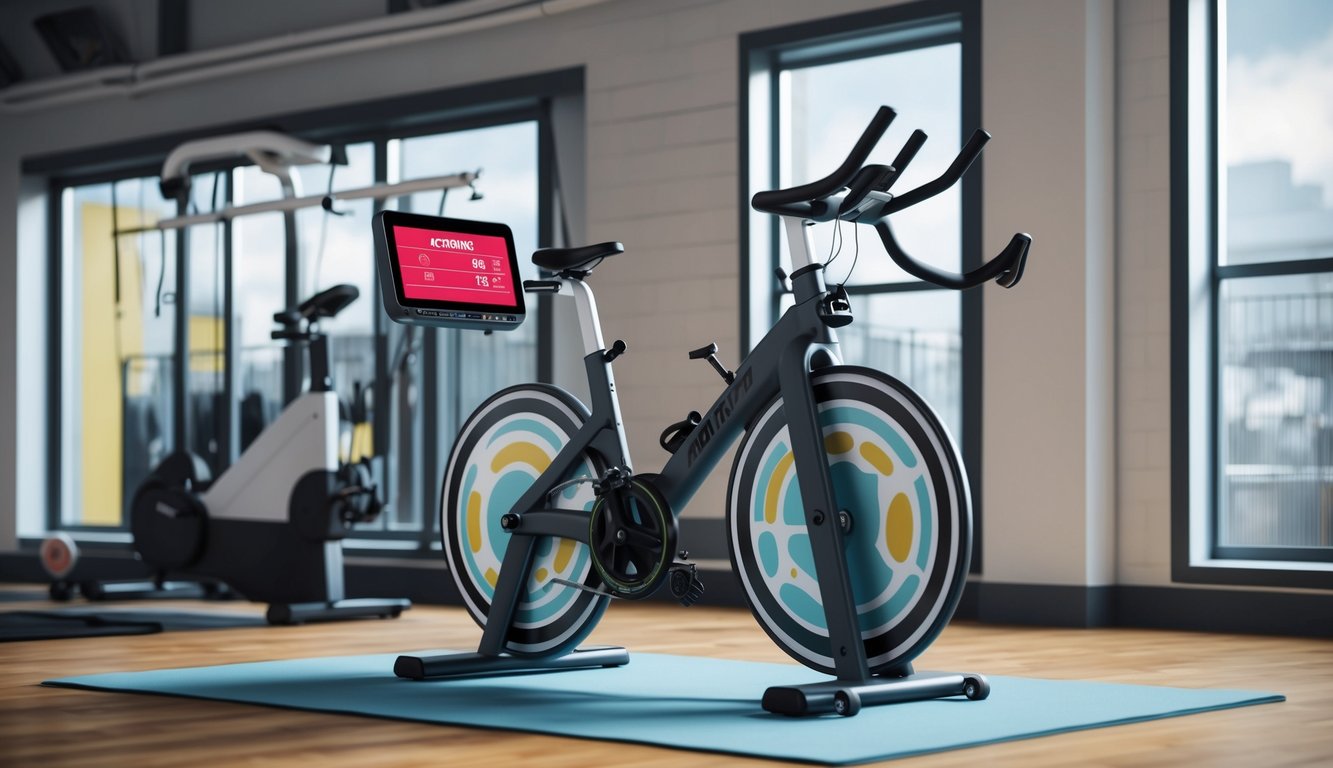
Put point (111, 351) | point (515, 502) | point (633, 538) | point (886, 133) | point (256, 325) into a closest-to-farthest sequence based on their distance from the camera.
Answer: point (633, 538)
point (515, 502)
point (886, 133)
point (256, 325)
point (111, 351)

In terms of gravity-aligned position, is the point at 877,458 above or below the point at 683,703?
above

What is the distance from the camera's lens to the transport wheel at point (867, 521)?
2789 mm

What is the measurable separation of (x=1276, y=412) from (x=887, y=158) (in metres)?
1.61

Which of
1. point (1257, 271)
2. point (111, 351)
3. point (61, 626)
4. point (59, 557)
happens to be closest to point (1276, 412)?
point (1257, 271)

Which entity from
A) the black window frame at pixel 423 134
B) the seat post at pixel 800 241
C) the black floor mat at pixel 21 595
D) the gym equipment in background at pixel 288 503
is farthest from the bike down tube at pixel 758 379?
the black floor mat at pixel 21 595

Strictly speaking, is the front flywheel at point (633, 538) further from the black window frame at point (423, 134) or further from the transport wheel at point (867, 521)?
the black window frame at point (423, 134)

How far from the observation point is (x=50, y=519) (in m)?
8.46

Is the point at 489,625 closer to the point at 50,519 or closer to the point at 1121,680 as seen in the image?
the point at 1121,680

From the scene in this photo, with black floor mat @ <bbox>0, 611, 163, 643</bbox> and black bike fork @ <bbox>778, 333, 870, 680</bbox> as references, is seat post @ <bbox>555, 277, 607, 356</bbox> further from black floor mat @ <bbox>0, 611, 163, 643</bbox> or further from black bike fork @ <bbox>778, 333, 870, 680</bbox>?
black floor mat @ <bbox>0, 611, 163, 643</bbox>

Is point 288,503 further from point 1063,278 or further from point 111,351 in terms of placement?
point 111,351

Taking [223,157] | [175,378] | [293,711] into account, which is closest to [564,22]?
[223,157]

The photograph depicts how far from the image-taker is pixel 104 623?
5.04 metres

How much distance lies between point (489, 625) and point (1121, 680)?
144cm

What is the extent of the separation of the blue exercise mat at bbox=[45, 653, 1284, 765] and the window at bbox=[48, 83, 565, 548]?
2.20 meters
